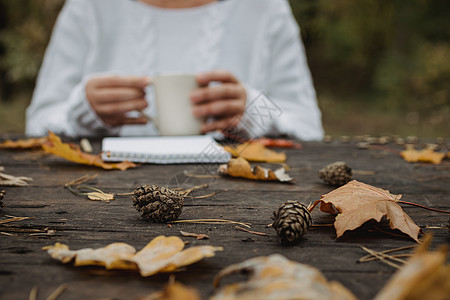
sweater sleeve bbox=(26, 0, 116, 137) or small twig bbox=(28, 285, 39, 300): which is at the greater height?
sweater sleeve bbox=(26, 0, 116, 137)

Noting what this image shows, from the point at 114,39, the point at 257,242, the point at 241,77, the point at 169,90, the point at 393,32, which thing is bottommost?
the point at 257,242

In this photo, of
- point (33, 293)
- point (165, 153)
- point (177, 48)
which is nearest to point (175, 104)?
point (165, 153)

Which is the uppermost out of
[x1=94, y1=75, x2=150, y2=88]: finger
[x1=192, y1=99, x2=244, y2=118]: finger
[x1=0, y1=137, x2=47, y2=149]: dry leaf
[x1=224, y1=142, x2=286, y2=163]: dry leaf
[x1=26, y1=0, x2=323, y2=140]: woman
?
[x1=26, y1=0, x2=323, y2=140]: woman

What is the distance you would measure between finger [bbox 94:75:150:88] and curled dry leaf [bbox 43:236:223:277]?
891 mm

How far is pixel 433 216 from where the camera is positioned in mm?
596

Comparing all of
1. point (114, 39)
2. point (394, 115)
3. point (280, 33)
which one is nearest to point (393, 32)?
point (394, 115)

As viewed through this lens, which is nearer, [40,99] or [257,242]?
[257,242]

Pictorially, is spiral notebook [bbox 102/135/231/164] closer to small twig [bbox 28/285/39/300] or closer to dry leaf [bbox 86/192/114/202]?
dry leaf [bbox 86/192/114/202]

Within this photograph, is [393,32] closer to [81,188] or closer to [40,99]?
[40,99]

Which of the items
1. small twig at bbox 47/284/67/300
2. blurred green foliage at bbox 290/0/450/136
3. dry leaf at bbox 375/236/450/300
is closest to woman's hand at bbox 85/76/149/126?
small twig at bbox 47/284/67/300

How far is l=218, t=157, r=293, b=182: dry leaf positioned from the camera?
807 mm

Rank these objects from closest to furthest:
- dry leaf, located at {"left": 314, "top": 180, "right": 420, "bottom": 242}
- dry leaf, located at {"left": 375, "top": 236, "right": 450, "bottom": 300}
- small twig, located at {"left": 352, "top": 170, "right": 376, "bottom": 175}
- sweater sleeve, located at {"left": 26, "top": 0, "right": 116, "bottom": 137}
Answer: dry leaf, located at {"left": 375, "top": 236, "right": 450, "bottom": 300} → dry leaf, located at {"left": 314, "top": 180, "right": 420, "bottom": 242} → small twig, located at {"left": 352, "top": 170, "right": 376, "bottom": 175} → sweater sleeve, located at {"left": 26, "top": 0, "right": 116, "bottom": 137}

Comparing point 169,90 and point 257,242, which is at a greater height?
point 169,90

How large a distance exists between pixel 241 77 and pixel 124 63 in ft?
2.00
